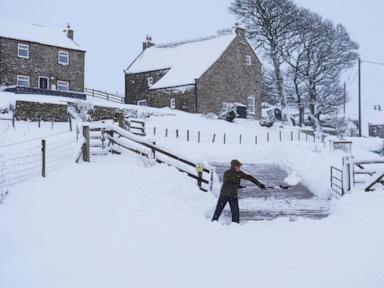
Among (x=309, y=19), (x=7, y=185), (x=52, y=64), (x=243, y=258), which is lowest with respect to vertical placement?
(x=243, y=258)

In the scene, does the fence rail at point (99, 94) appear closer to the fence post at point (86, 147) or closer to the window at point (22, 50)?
the window at point (22, 50)

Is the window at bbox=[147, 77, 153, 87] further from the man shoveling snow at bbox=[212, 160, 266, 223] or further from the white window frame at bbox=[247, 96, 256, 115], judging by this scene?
the man shoveling snow at bbox=[212, 160, 266, 223]

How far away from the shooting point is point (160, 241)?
1023cm

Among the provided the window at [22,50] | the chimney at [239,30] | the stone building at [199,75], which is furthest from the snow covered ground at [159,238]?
the chimney at [239,30]

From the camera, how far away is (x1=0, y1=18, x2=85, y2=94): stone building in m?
45.0

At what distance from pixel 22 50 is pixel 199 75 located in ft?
51.6

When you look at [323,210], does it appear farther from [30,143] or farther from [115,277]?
[30,143]

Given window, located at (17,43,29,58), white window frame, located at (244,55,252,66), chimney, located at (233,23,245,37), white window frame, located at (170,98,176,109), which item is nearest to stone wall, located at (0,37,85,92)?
window, located at (17,43,29,58)

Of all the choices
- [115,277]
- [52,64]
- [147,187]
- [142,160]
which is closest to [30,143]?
[142,160]

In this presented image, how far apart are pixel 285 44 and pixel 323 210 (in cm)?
3974

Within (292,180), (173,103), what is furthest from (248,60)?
(292,180)

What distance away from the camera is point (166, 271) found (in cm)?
845

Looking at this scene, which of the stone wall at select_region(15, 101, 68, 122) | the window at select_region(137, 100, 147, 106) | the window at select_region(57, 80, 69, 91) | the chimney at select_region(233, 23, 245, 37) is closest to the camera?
the stone wall at select_region(15, 101, 68, 122)

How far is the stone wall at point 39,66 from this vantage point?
44.8m
